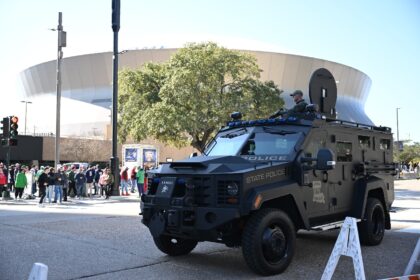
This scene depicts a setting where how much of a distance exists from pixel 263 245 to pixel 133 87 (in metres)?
24.6

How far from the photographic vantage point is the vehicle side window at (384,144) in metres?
10.1

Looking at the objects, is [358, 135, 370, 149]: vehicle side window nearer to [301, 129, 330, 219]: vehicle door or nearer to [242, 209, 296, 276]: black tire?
[301, 129, 330, 219]: vehicle door

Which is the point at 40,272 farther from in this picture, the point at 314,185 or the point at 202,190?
the point at 314,185

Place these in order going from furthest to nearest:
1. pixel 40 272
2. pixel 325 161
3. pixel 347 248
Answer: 1. pixel 325 161
2. pixel 347 248
3. pixel 40 272

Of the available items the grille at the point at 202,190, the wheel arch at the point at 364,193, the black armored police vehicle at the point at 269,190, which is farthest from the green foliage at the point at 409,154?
the grille at the point at 202,190

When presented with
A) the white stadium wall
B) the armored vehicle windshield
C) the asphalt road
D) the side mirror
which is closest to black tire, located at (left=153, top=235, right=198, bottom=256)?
the asphalt road

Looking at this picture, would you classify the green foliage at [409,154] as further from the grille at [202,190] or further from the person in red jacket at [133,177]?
the grille at [202,190]

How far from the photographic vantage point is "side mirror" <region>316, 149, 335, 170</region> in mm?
7059

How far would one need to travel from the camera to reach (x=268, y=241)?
660cm

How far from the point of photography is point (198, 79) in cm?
2772

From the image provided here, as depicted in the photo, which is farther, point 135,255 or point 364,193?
point 364,193

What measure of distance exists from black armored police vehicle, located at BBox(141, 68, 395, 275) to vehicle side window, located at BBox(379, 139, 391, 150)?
0.60 m

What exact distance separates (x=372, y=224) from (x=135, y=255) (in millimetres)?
4447

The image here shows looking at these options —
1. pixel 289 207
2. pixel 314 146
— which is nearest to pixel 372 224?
pixel 314 146
